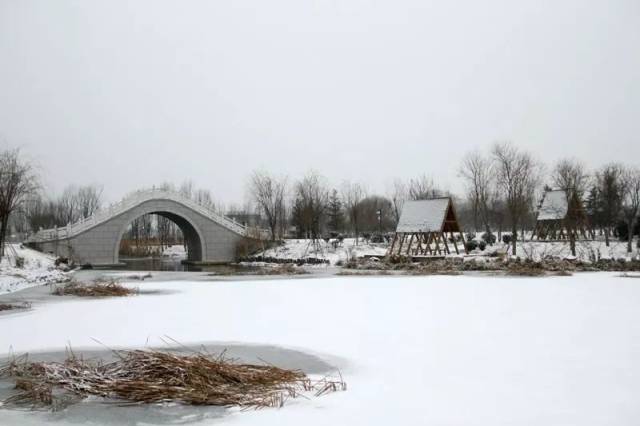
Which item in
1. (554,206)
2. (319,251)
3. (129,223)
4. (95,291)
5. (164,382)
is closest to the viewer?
(164,382)

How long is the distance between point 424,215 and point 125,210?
832 inches

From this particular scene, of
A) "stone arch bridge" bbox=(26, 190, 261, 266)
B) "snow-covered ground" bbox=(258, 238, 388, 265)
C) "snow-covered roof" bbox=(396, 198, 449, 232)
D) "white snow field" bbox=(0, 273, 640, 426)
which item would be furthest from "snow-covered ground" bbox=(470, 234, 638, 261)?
"stone arch bridge" bbox=(26, 190, 261, 266)

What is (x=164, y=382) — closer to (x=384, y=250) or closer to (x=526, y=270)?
(x=526, y=270)

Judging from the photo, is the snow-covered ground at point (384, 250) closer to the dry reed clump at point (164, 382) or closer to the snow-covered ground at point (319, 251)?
the snow-covered ground at point (319, 251)

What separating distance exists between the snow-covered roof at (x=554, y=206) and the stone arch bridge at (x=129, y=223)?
21461 mm

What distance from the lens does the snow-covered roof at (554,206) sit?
1549 inches

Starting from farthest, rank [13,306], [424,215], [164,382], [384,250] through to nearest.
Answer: [384,250], [424,215], [13,306], [164,382]

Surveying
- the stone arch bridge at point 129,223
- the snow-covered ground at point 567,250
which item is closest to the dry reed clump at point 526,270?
the snow-covered ground at point 567,250

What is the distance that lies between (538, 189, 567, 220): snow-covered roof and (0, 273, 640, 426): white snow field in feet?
76.0

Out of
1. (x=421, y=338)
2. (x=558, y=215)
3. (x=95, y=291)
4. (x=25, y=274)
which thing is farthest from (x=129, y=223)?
(x=421, y=338)

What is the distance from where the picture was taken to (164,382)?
6.21 meters

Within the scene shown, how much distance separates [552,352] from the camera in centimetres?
771

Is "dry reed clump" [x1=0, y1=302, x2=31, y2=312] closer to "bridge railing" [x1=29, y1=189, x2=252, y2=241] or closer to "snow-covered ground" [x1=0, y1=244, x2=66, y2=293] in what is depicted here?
"snow-covered ground" [x1=0, y1=244, x2=66, y2=293]

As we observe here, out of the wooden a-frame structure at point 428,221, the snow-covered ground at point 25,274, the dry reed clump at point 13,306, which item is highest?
the wooden a-frame structure at point 428,221
